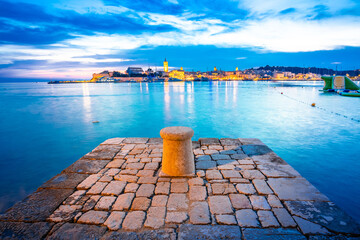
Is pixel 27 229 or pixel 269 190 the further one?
pixel 269 190

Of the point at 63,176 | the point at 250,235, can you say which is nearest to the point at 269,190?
the point at 250,235

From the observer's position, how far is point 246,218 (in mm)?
2533

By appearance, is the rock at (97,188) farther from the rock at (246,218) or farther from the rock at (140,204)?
the rock at (246,218)

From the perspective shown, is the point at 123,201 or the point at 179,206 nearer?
the point at 179,206

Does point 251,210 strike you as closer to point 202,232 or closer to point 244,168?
point 202,232

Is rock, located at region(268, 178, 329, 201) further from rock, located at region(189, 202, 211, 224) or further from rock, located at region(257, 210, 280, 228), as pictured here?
rock, located at region(189, 202, 211, 224)

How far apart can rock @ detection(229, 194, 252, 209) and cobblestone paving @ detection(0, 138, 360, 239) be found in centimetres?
1

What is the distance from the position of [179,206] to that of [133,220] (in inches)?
25.2

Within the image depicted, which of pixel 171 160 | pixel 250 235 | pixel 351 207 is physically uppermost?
pixel 171 160

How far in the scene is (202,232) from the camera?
91.7 inches

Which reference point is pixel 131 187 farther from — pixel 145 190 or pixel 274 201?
pixel 274 201

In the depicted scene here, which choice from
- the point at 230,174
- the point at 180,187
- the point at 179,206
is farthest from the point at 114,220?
the point at 230,174

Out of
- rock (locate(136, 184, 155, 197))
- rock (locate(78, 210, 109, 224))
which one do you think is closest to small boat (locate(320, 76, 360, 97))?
rock (locate(136, 184, 155, 197))

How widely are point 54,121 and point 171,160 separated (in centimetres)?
1247
